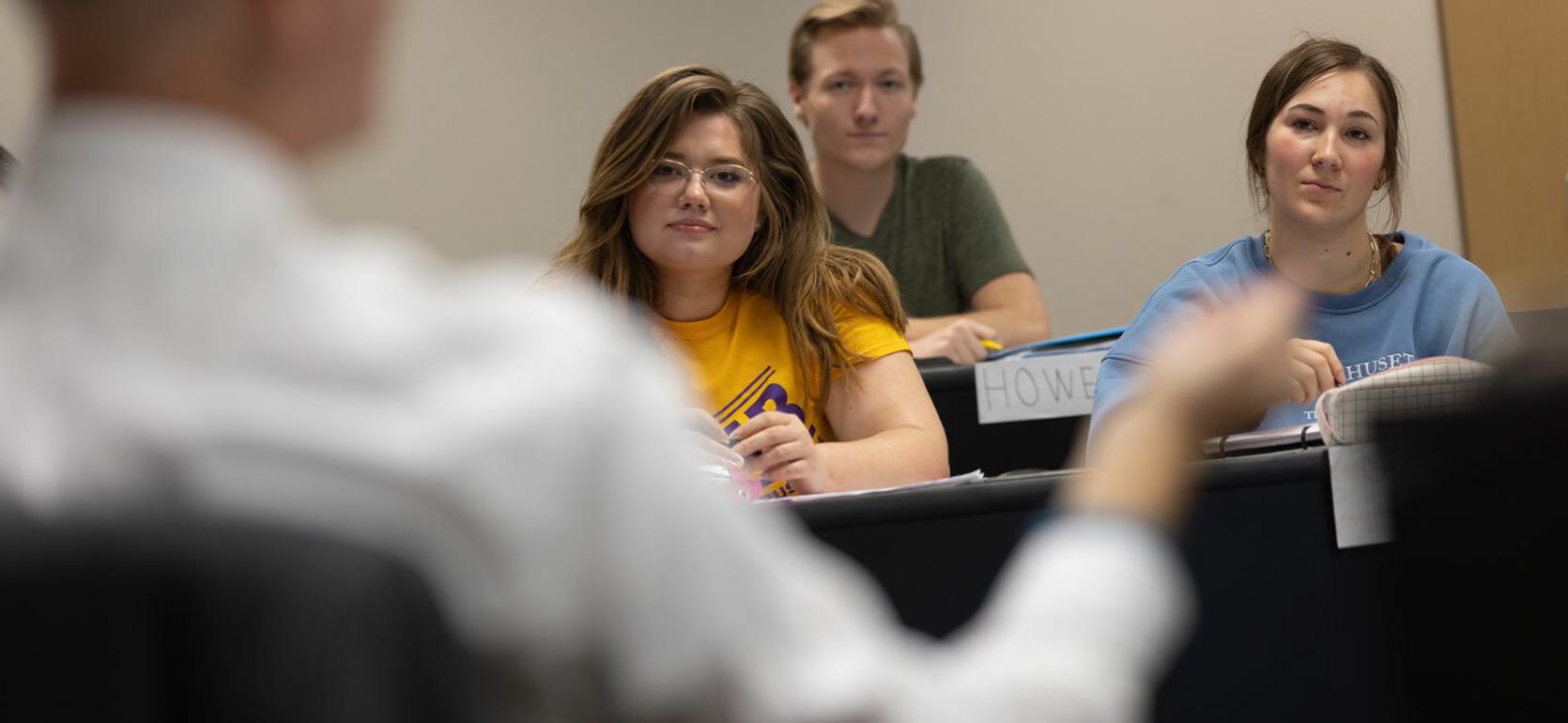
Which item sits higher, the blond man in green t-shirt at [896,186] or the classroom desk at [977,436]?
the blond man in green t-shirt at [896,186]

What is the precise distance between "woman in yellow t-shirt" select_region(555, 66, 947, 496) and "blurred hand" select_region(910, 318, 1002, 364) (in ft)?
1.82

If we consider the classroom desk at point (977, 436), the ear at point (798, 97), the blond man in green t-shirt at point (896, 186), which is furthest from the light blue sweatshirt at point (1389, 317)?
the ear at point (798, 97)

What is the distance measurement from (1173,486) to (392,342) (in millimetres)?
293

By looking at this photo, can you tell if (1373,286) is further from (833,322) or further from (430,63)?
(430,63)

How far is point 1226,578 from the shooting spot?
1.46 meters

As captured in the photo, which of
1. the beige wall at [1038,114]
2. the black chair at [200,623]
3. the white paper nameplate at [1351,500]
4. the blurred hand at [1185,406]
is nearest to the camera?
the black chair at [200,623]

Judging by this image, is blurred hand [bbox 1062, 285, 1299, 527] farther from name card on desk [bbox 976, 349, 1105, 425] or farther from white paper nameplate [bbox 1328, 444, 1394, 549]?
name card on desk [bbox 976, 349, 1105, 425]

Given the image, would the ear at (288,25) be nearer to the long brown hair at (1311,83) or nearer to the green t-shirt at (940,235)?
the long brown hair at (1311,83)

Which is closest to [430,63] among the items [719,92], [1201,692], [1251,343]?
[719,92]

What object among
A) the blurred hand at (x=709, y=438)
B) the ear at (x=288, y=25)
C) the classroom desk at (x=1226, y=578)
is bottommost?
the classroom desk at (x=1226, y=578)

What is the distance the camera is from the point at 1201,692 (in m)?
1.43

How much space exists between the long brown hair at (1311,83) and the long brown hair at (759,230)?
618mm

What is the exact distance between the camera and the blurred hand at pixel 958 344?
2893mm

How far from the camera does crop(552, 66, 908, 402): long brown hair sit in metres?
2.24
